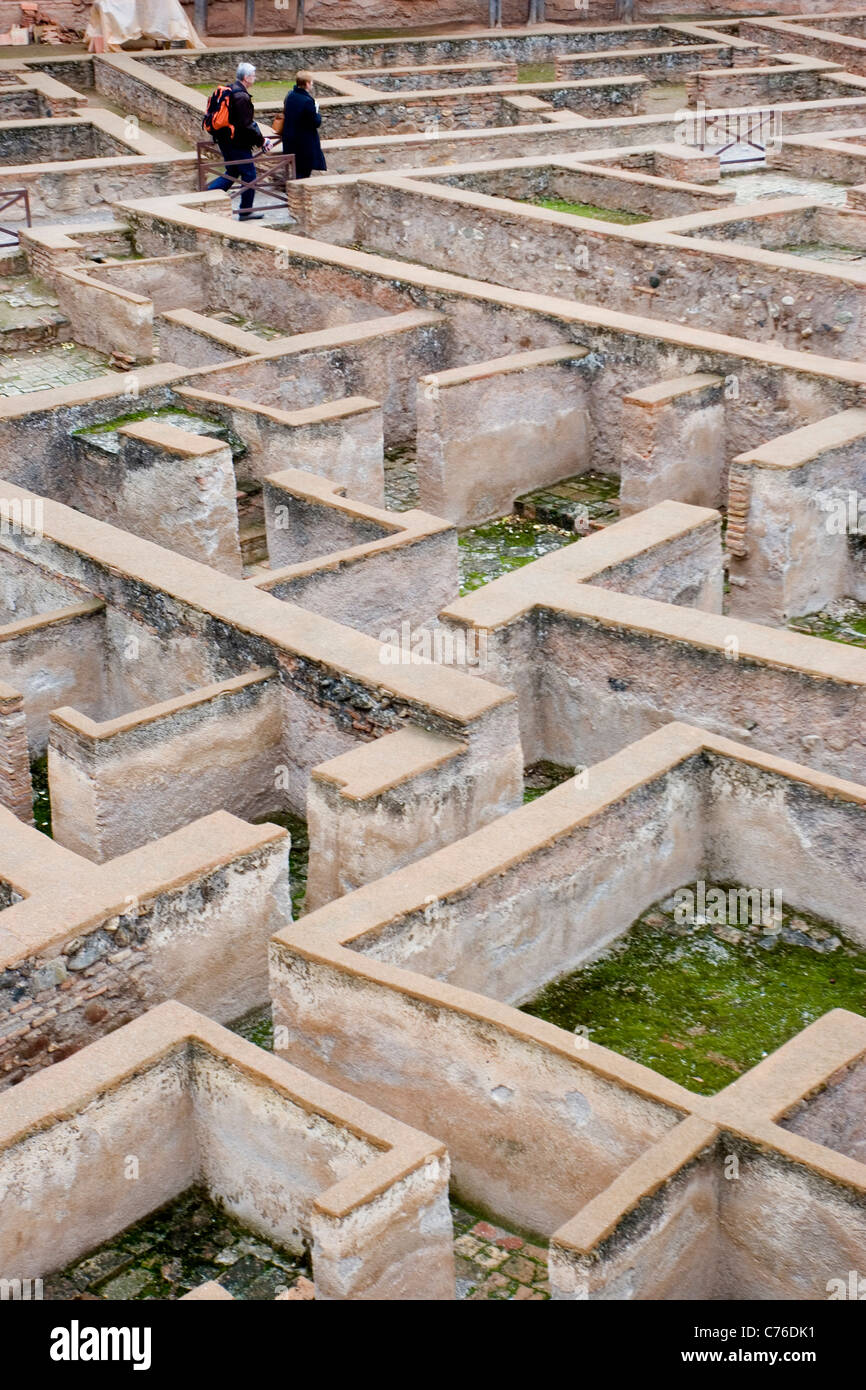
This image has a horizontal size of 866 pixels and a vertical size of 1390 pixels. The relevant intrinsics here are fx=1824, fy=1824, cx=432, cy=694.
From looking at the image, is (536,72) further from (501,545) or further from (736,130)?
(501,545)

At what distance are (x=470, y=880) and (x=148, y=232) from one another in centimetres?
1074

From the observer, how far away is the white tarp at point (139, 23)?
22562mm

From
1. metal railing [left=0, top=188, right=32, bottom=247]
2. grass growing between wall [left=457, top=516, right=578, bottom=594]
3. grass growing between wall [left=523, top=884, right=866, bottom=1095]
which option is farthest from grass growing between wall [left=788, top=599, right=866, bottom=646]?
metal railing [left=0, top=188, right=32, bottom=247]

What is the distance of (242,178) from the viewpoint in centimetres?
1769

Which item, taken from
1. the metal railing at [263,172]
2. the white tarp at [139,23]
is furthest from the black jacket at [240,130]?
the white tarp at [139,23]

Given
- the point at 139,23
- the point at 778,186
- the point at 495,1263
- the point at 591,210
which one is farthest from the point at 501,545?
the point at 139,23

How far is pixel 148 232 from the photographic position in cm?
1656

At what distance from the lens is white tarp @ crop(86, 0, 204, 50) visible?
22.6m

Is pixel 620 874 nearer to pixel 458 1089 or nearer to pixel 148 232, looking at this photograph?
pixel 458 1089

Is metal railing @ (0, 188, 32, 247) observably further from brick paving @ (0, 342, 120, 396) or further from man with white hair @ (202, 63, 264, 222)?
man with white hair @ (202, 63, 264, 222)

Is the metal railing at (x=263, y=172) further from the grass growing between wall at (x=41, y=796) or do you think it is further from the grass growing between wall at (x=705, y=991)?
the grass growing between wall at (x=705, y=991)

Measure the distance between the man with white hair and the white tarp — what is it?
5672 mm

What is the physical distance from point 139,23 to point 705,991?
1827 centimetres

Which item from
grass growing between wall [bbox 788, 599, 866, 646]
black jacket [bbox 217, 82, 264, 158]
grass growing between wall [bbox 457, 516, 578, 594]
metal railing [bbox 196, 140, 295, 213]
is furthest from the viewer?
metal railing [bbox 196, 140, 295, 213]
